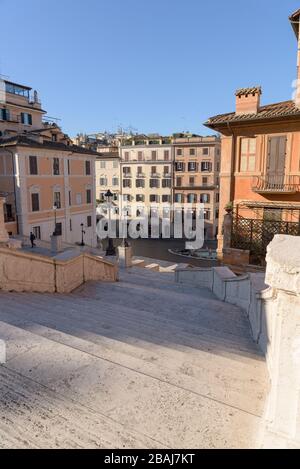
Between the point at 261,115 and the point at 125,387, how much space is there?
12327mm

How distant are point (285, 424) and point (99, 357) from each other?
191cm

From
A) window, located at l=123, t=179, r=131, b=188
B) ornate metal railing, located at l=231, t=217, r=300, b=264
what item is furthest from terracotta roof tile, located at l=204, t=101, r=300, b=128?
window, located at l=123, t=179, r=131, b=188

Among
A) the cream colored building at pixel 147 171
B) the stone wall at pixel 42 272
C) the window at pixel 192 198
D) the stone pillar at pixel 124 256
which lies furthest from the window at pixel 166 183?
the stone wall at pixel 42 272

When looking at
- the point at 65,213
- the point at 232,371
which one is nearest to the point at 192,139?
the point at 65,213

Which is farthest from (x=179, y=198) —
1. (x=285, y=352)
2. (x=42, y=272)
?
(x=285, y=352)

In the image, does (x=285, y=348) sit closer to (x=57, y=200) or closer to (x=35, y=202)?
(x=35, y=202)

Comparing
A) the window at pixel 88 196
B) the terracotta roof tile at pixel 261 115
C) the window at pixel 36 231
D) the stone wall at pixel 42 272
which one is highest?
the terracotta roof tile at pixel 261 115

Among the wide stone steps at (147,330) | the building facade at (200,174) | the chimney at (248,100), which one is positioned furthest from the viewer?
the building facade at (200,174)

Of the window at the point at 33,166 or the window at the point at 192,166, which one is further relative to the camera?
the window at the point at 192,166

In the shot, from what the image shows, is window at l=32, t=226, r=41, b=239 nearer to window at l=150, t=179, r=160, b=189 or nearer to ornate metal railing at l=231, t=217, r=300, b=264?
ornate metal railing at l=231, t=217, r=300, b=264

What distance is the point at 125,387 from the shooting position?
9.25ft

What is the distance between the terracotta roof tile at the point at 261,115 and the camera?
38.5 ft

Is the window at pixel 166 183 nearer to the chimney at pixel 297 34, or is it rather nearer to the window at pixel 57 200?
the window at pixel 57 200
